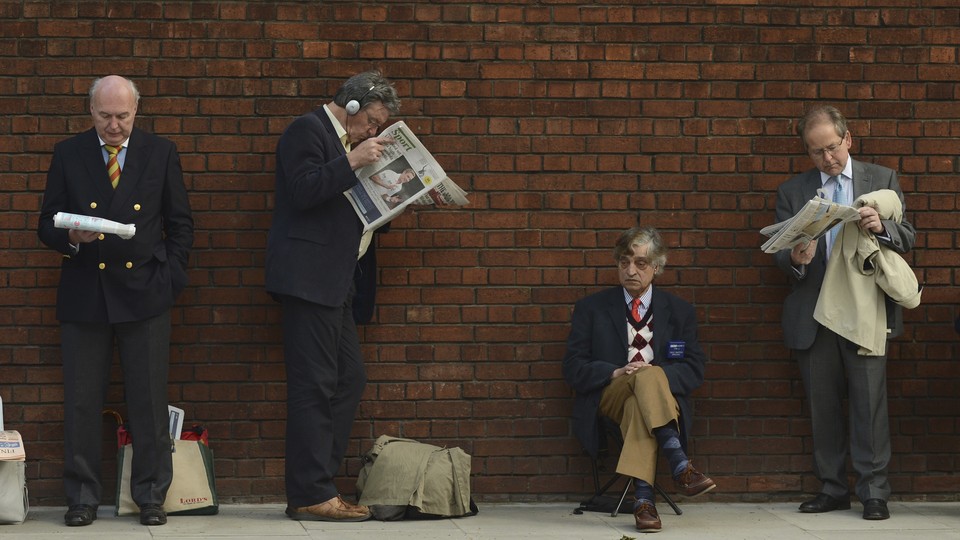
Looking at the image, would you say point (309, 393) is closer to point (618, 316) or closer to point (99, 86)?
point (618, 316)

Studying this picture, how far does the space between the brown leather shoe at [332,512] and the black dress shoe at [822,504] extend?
7.32ft

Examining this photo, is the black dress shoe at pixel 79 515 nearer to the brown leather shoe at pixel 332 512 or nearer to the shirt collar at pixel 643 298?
the brown leather shoe at pixel 332 512

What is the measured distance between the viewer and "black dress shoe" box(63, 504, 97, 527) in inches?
260

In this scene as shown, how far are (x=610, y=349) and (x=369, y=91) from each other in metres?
1.75

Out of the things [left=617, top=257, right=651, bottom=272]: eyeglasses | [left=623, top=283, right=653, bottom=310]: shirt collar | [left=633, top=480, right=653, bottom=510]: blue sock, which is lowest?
[left=633, top=480, right=653, bottom=510]: blue sock

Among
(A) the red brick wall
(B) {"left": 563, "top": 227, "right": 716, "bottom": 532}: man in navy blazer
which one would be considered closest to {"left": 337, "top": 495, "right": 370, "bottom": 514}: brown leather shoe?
(A) the red brick wall

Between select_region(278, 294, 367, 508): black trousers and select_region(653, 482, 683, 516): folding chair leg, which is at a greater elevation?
select_region(278, 294, 367, 508): black trousers

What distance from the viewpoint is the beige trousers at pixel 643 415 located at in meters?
6.71

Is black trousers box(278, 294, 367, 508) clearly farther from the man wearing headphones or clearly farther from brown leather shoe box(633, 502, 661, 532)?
brown leather shoe box(633, 502, 661, 532)

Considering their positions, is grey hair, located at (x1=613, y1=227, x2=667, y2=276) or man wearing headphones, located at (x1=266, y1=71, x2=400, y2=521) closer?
man wearing headphones, located at (x1=266, y1=71, x2=400, y2=521)

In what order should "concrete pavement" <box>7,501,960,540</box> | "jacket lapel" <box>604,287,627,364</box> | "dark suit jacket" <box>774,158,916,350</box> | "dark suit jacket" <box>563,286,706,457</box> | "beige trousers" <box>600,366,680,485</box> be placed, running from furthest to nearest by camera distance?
"dark suit jacket" <box>774,158,916,350</box> → "jacket lapel" <box>604,287,627,364</box> → "dark suit jacket" <box>563,286,706,457</box> → "beige trousers" <box>600,366,680,485</box> → "concrete pavement" <box>7,501,960,540</box>

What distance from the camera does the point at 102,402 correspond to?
680 centimetres

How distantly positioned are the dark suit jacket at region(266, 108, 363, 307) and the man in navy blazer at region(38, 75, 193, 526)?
1.61 ft

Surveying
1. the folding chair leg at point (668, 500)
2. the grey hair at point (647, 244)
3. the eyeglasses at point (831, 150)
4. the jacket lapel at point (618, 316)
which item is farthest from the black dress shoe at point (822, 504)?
the eyeglasses at point (831, 150)
